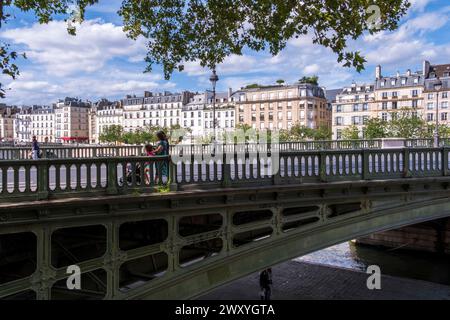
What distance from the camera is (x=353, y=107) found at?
10538cm

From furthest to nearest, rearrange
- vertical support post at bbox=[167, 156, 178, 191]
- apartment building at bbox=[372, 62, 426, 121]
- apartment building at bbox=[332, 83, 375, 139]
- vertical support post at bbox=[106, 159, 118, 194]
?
apartment building at bbox=[332, 83, 375, 139] < apartment building at bbox=[372, 62, 426, 121] < vertical support post at bbox=[167, 156, 178, 191] < vertical support post at bbox=[106, 159, 118, 194]

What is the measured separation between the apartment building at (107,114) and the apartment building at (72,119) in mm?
8173

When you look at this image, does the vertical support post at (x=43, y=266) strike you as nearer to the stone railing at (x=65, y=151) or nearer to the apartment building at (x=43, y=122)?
the stone railing at (x=65, y=151)

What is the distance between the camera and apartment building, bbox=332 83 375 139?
10350 centimetres

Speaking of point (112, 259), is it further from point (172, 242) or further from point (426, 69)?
point (426, 69)

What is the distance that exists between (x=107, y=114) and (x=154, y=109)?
1077 inches

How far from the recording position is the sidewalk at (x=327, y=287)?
18.8 m

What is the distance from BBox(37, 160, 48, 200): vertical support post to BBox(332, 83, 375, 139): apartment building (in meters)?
99.7


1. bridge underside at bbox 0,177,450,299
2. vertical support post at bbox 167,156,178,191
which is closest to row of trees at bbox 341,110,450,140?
bridge underside at bbox 0,177,450,299

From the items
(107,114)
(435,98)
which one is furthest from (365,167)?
(107,114)

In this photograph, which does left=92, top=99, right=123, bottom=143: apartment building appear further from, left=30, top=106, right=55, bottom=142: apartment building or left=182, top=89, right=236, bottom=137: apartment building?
left=182, top=89, right=236, bottom=137: apartment building
